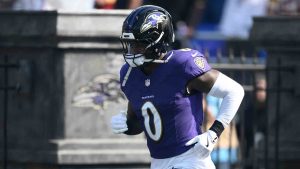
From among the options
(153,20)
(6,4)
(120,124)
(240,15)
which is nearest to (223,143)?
(6,4)

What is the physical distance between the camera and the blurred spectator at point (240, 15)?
15.3 meters

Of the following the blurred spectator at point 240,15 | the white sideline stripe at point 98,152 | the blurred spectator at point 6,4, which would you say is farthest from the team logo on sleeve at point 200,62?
the blurred spectator at point 240,15

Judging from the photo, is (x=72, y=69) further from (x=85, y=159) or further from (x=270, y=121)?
(x=270, y=121)

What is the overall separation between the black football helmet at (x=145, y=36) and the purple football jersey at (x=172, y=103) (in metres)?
0.13

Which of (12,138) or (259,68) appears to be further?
(259,68)

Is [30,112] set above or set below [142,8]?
below

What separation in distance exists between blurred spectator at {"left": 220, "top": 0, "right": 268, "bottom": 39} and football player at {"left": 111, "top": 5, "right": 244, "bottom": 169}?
658 cm

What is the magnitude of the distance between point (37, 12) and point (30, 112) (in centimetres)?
89

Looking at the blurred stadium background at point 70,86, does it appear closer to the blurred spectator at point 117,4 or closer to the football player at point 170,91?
the football player at point 170,91

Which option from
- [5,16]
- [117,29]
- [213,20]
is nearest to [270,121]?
[117,29]

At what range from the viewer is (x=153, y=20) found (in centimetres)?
870

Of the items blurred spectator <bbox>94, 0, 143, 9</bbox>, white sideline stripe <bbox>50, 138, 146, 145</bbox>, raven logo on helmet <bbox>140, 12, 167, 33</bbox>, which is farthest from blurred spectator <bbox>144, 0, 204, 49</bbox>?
raven logo on helmet <bbox>140, 12, 167, 33</bbox>

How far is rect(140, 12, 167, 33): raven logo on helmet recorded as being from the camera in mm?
8641

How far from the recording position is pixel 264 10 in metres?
15.2
